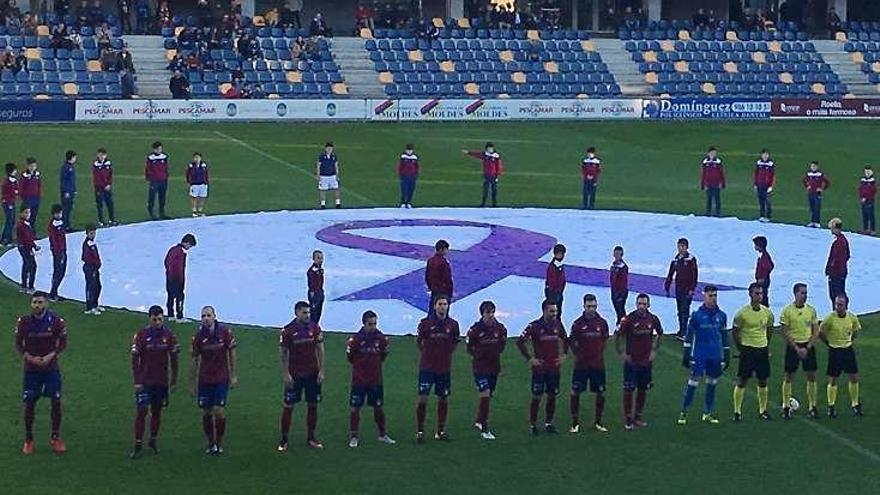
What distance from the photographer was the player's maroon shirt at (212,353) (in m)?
17.1

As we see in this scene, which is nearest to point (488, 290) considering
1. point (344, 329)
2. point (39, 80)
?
point (344, 329)

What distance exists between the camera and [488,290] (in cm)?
2733

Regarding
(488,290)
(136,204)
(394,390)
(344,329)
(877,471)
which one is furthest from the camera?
(136,204)

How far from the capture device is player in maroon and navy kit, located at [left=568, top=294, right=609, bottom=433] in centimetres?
1831

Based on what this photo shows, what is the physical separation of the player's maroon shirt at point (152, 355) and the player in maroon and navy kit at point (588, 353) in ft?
14.6

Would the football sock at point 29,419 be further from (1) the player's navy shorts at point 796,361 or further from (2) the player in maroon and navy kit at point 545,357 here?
(1) the player's navy shorts at point 796,361

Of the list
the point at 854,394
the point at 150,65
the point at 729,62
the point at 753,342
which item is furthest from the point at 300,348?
the point at 729,62

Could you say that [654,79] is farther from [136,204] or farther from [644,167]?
[136,204]

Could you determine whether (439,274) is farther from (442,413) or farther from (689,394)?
(442,413)

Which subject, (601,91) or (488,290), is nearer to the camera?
(488,290)

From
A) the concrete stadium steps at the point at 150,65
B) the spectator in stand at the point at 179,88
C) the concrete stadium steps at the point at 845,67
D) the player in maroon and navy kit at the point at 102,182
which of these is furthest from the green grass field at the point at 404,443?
the concrete stadium steps at the point at 845,67

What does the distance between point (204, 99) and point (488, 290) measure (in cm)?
2875

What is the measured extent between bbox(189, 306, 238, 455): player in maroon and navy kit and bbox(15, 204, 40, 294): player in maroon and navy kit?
32.3ft

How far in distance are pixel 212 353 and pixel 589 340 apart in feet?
13.7
